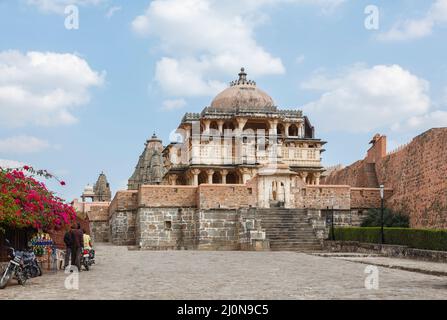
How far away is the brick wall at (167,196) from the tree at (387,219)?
900cm

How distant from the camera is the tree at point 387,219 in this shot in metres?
32.8

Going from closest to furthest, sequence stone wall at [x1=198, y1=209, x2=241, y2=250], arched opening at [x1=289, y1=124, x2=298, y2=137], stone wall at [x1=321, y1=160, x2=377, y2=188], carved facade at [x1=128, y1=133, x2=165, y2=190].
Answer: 1. stone wall at [x1=198, y1=209, x2=241, y2=250]
2. stone wall at [x1=321, y1=160, x2=377, y2=188]
3. arched opening at [x1=289, y1=124, x2=298, y2=137]
4. carved facade at [x1=128, y1=133, x2=165, y2=190]

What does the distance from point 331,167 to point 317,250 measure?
3560 cm

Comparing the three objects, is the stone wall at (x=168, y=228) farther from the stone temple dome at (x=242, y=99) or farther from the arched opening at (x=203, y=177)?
the stone temple dome at (x=242, y=99)

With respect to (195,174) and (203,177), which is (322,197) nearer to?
(195,174)

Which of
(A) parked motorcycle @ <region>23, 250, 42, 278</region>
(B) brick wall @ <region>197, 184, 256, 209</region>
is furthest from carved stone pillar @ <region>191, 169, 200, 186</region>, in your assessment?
(A) parked motorcycle @ <region>23, 250, 42, 278</region>

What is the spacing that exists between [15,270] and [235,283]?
14.3ft

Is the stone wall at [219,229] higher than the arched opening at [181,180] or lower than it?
lower

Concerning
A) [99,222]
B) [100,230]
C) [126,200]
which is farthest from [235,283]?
[99,222]

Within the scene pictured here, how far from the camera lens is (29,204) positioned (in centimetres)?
1568

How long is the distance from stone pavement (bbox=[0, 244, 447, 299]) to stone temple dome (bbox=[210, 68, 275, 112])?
1167 inches

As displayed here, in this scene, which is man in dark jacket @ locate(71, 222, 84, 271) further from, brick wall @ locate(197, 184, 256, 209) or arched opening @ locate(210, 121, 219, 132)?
arched opening @ locate(210, 121, 219, 132)

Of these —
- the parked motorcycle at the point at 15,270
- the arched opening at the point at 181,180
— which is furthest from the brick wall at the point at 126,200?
the parked motorcycle at the point at 15,270

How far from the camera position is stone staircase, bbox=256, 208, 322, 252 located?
3006 cm
